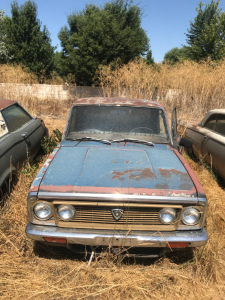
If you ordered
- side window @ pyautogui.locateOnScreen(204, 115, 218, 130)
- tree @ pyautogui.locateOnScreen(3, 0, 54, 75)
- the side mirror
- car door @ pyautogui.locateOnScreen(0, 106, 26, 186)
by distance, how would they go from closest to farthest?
car door @ pyautogui.locateOnScreen(0, 106, 26, 186), the side mirror, side window @ pyautogui.locateOnScreen(204, 115, 218, 130), tree @ pyautogui.locateOnScreen(3, 0, 54, 75)

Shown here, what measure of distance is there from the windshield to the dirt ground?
145 cm

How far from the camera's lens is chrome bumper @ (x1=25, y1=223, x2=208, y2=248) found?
210 centimetres

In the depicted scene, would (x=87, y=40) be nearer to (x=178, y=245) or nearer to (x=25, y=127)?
(x=25, y=127)

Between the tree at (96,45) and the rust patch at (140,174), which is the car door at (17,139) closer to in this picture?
the rust patch at (140,174)

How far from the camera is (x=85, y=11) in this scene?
1908 cm

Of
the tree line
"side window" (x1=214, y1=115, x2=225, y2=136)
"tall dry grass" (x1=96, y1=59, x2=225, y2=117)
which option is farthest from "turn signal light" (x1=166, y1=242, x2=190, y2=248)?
the tree line

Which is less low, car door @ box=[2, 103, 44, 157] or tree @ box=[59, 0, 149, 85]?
tree @ box=[59, 0, 149, 85]

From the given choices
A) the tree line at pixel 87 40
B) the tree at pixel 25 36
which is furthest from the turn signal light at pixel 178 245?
the tree at pixel 25 36

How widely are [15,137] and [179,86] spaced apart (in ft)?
Answer: 28.6

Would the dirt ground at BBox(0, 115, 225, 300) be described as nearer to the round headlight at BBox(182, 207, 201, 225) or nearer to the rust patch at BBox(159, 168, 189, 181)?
the round headlight at BBox(182, 207, 201, 225)

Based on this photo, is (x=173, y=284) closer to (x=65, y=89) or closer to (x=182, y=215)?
(x=182, y=215)

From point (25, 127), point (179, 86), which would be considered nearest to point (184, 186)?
point (25, 127)

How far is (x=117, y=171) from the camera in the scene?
2.41 metres

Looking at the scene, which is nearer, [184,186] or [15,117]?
[184,186]
